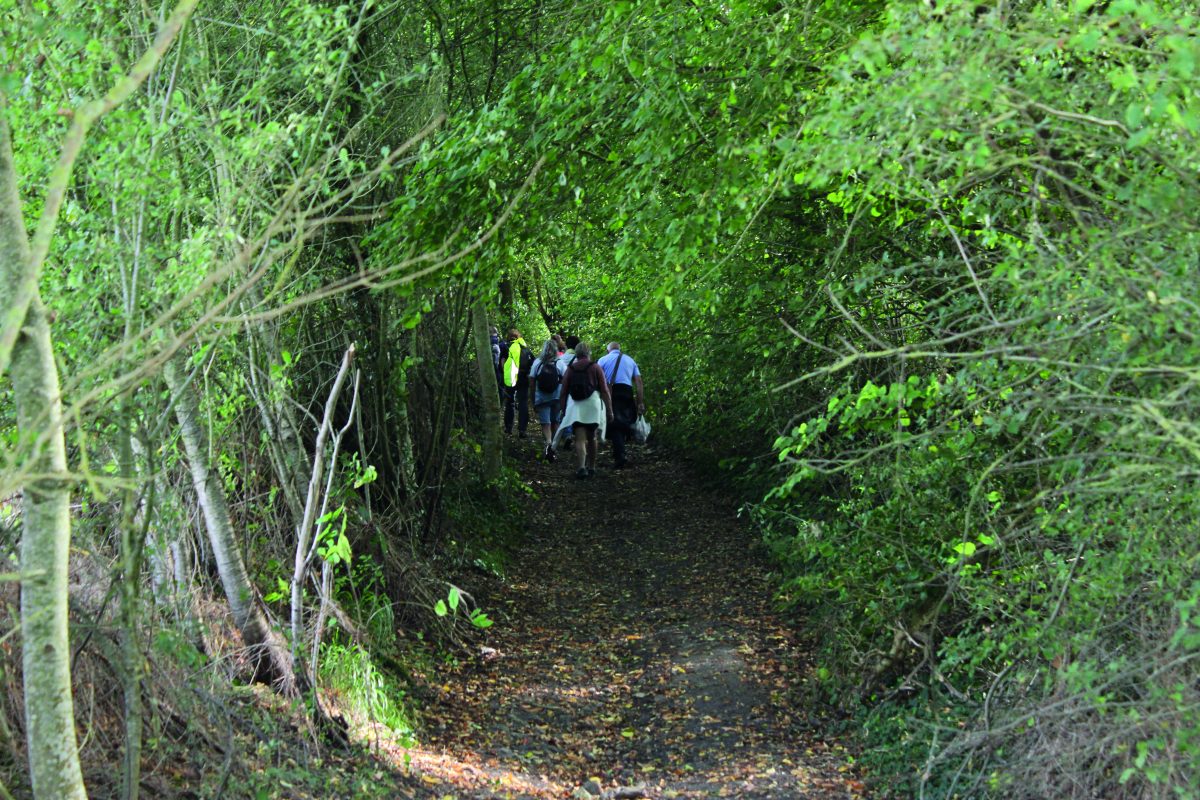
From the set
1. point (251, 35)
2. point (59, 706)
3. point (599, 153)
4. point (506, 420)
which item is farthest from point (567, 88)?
point (506, 420)

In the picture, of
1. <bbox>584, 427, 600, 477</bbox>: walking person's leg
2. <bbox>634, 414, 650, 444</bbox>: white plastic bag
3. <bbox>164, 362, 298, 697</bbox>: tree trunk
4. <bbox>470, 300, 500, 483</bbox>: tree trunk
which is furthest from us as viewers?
<bbox>634, 414, 650, 444</bbox>: white plastic bag

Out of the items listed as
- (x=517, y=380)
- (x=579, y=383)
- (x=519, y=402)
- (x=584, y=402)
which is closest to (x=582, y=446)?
(x=584, y=402)

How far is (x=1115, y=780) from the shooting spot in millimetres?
4875

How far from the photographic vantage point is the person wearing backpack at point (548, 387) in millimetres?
17375

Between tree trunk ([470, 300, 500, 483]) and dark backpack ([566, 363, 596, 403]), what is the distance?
6.04 feet

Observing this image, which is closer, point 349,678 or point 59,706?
point 59,706

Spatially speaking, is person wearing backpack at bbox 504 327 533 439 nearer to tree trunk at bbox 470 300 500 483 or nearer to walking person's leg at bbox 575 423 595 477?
walking person's leg at bbox 575 423 595 477

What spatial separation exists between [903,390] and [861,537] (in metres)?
2.62

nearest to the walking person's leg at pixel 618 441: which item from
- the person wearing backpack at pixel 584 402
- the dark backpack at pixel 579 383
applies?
the person wearing backpack at pixel 584 402

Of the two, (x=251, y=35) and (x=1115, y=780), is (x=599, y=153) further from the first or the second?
(x=1115, y=780)

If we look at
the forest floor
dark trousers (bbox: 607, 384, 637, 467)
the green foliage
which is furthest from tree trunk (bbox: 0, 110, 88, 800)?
dark trousers (bbox: 607, 384, 637, 467)

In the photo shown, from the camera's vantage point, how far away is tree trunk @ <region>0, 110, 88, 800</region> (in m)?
3.68

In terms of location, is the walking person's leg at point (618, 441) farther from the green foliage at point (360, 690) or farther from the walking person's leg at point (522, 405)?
the green foliage at point (360, 690)

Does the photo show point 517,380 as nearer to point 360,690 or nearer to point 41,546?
point 360,690
